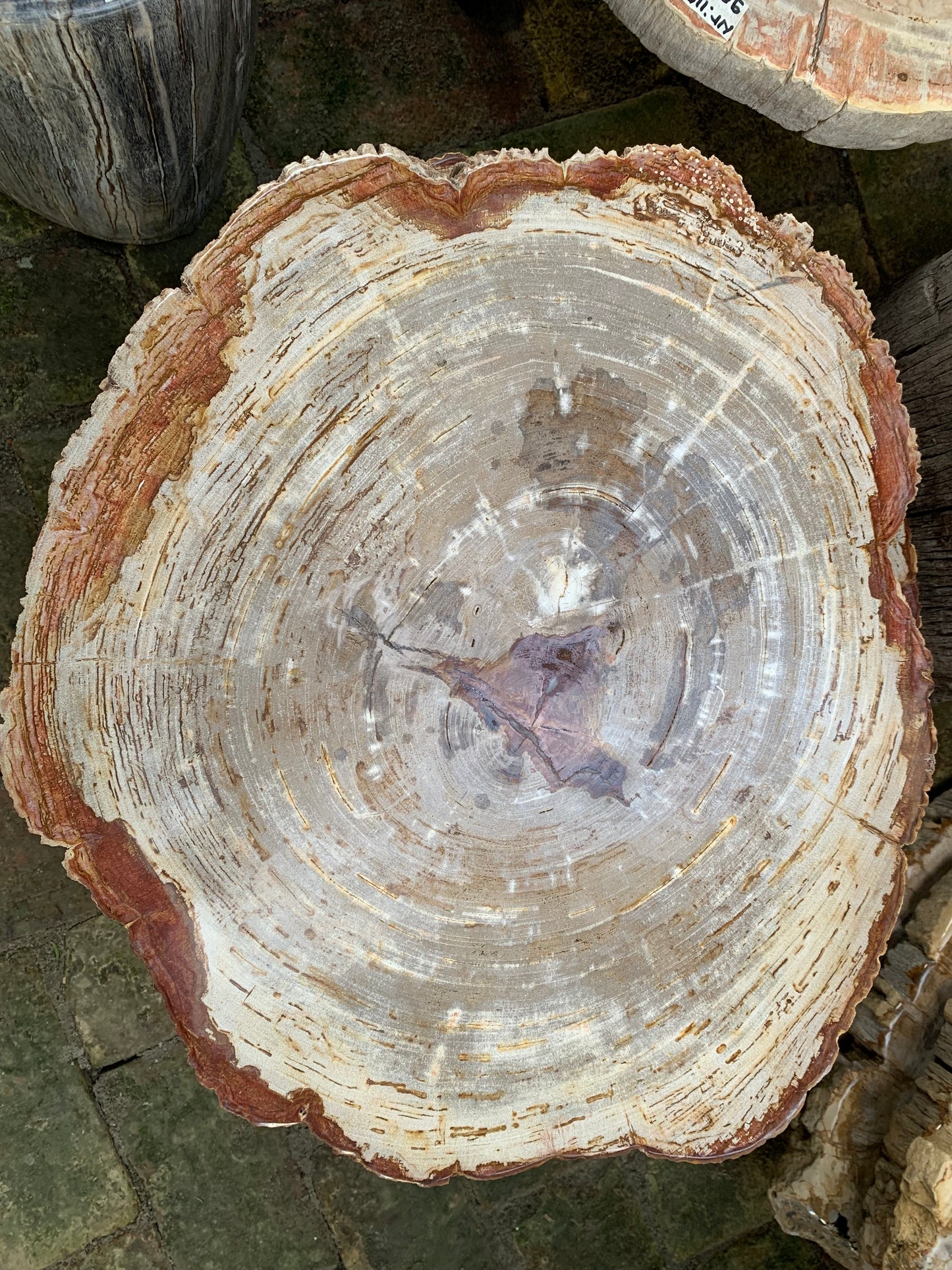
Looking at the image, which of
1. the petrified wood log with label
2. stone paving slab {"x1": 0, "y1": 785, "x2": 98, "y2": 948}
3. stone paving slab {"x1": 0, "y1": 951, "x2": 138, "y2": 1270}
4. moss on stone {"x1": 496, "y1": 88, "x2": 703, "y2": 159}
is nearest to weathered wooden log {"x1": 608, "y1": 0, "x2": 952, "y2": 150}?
the petrified wood log with label

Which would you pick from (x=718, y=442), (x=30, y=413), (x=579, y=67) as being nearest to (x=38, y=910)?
(x=30, y=413)

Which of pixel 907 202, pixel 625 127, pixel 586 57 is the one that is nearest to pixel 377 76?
pixel 586 57

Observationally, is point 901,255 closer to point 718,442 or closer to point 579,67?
point 579,67

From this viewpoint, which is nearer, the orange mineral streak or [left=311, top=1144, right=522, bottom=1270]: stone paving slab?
the orange mineral streak

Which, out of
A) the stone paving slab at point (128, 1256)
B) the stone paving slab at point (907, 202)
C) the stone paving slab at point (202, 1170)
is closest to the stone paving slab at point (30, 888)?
the stone paving slab at point (202, 1170)

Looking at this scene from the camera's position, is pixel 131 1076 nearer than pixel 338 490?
No

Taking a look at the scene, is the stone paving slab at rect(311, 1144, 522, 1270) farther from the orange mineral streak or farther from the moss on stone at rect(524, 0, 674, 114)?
the moss on stone at rect(524, 0, 674, 114)
